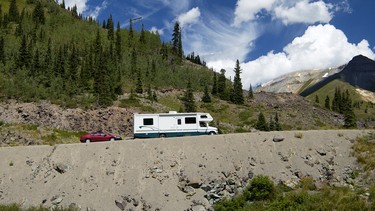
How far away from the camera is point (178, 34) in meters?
160

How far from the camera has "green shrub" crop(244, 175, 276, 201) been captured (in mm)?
25141

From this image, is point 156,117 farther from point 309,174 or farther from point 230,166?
point 309,174

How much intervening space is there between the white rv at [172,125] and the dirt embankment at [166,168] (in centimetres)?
579

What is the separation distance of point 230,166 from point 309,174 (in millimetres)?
5422

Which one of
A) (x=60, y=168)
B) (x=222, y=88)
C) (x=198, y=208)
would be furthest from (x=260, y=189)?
(x=222, y=88)

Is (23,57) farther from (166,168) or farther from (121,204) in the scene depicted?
(121,204)

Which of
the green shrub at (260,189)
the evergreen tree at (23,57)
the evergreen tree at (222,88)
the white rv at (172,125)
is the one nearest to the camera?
the green shrub at (260,189)

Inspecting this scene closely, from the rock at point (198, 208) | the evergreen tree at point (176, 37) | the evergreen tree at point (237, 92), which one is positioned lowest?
the rock at point (198, 208)

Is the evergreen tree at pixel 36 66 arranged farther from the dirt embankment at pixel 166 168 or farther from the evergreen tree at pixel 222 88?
the dirt embankment at pixel 166 168

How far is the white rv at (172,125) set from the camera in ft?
121

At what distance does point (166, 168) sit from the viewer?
2859 cm

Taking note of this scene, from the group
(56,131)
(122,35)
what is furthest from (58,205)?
(122,35)

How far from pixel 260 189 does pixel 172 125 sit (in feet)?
44.7

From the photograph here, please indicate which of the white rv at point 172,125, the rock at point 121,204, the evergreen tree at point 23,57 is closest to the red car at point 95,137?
the white rv at point 172,125
